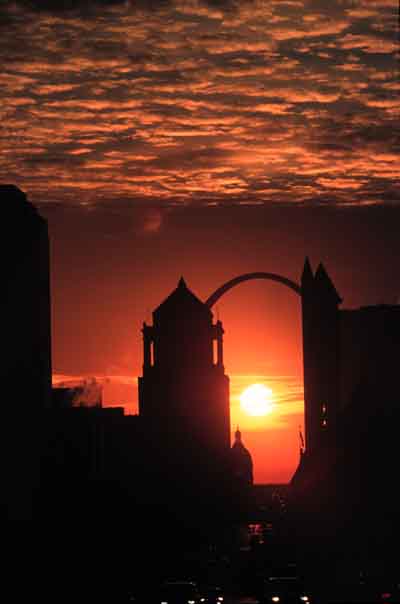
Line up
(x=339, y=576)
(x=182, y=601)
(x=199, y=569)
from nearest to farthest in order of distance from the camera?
(x=182, y=601)
(x=339, y=576)
(x=199, y=569)

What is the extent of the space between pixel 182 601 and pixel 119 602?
316 inches

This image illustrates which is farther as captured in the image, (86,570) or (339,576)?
(86,570)

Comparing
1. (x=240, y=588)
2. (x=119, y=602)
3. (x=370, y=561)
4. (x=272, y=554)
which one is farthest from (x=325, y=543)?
(x=119, y=602)

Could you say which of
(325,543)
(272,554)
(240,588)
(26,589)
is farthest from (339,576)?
(325,543)

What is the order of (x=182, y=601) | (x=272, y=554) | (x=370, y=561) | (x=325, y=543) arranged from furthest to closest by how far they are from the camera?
1. (x=325, y=543)
2. (x=272, y=554)
3. (x=370, y=561)
4. (x=182, y=601)

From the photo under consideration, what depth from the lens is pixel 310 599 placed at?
82875mm

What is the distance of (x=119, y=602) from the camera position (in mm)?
84812

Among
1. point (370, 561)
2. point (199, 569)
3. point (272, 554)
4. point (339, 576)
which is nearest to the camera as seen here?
point (339, 576)

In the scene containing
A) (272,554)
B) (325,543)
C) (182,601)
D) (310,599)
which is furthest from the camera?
(325,543)

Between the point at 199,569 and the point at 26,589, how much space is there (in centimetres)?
3262

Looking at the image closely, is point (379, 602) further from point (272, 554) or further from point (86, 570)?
point (272, 554)

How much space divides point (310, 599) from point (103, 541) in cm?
11272

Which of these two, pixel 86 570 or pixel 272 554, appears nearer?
pixel 86 570

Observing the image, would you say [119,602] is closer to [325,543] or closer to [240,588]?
[240,588]
